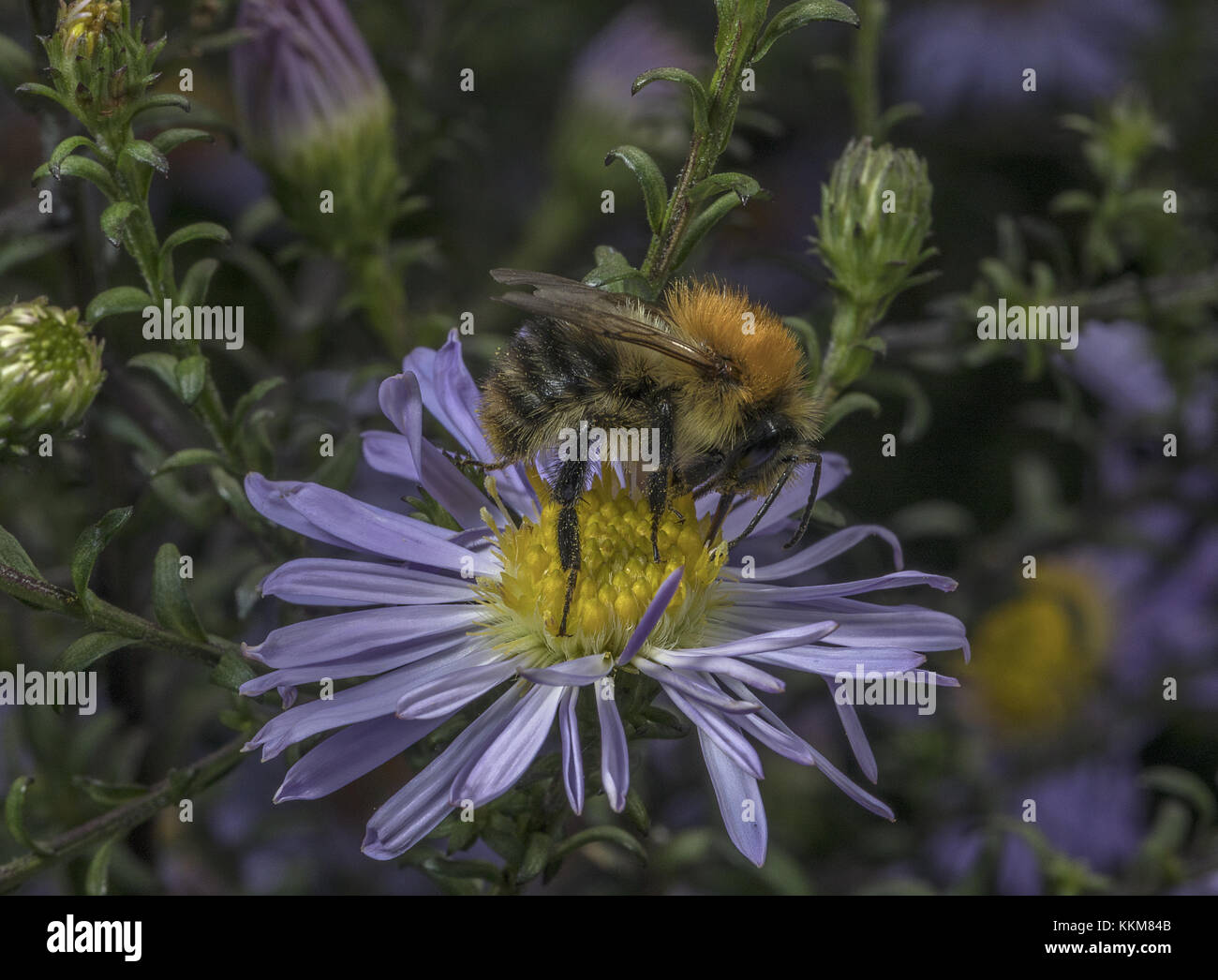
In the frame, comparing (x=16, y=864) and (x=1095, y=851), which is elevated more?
(x=16, y=864)

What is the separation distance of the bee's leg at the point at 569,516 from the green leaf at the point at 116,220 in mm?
342

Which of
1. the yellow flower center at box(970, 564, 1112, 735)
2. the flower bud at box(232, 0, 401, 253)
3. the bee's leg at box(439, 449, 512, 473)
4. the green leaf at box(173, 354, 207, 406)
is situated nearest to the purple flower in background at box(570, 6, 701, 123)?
the flower bud at box(232, 0, 401, 253)

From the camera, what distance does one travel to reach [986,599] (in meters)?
1.66

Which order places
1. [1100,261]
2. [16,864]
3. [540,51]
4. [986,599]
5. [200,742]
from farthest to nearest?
[540,51] → [986,599] → [200,742] → [1100,261] → [16,864]

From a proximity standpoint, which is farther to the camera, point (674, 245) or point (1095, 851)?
point (1095, 851)

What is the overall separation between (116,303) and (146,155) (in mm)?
114

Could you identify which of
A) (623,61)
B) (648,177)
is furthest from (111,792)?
(623,61)

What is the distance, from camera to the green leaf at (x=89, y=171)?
2.56 ft

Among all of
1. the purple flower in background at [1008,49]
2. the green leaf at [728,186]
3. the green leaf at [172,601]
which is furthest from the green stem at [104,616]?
the purple flower in background at [1008,49]

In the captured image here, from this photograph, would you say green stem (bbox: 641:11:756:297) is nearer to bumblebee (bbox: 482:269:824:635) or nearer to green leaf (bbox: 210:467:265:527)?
bumblebee (bbox: 482:269:824:635)

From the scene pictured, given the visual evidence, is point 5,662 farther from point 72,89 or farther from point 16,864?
point 72,89

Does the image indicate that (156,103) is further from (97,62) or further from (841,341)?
(841,341)
